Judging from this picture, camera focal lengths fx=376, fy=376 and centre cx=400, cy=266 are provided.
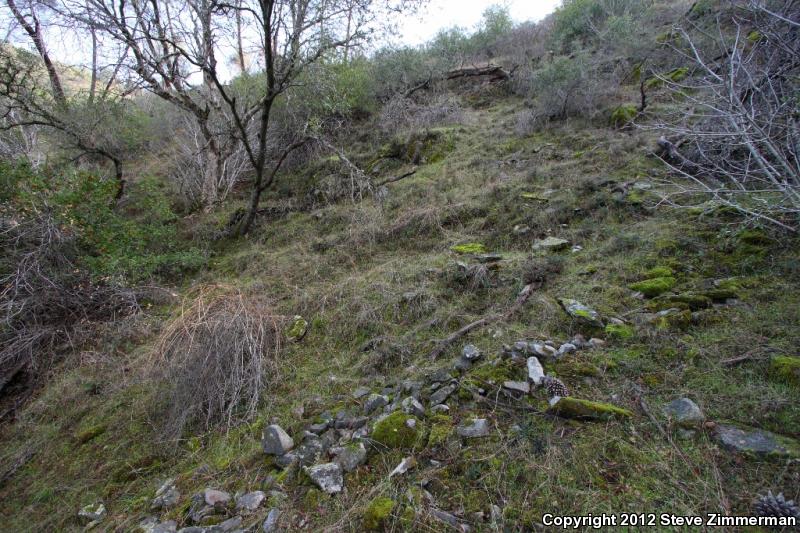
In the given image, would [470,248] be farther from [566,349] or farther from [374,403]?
[374,403]

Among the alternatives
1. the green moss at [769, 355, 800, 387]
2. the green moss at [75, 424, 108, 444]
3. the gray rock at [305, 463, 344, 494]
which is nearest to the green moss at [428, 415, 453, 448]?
Result: the gray rock at [305, 463, 344, 494]

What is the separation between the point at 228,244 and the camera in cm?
679

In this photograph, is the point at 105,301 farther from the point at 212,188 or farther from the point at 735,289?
the point at 735,289

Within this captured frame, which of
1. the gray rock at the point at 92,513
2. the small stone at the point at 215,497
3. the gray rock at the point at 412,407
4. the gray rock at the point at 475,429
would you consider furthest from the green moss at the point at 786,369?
the gray rock at the point at 92,513

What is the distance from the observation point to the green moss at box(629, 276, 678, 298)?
2.68 metres

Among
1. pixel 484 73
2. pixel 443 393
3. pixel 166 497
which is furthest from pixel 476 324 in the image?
pixel 484 73

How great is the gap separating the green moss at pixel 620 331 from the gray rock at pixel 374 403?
1477 millimetres

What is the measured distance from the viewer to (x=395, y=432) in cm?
199

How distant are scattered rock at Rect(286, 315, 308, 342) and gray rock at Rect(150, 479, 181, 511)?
57.0 inches

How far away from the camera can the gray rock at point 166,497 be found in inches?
80.5

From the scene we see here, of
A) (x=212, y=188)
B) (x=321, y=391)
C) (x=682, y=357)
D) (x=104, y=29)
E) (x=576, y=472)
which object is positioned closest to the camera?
(x=576, y=472)

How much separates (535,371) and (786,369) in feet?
3.74

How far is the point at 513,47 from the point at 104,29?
31.5 ft

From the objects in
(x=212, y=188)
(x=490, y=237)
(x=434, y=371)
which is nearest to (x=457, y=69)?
(x=212, y=188)
